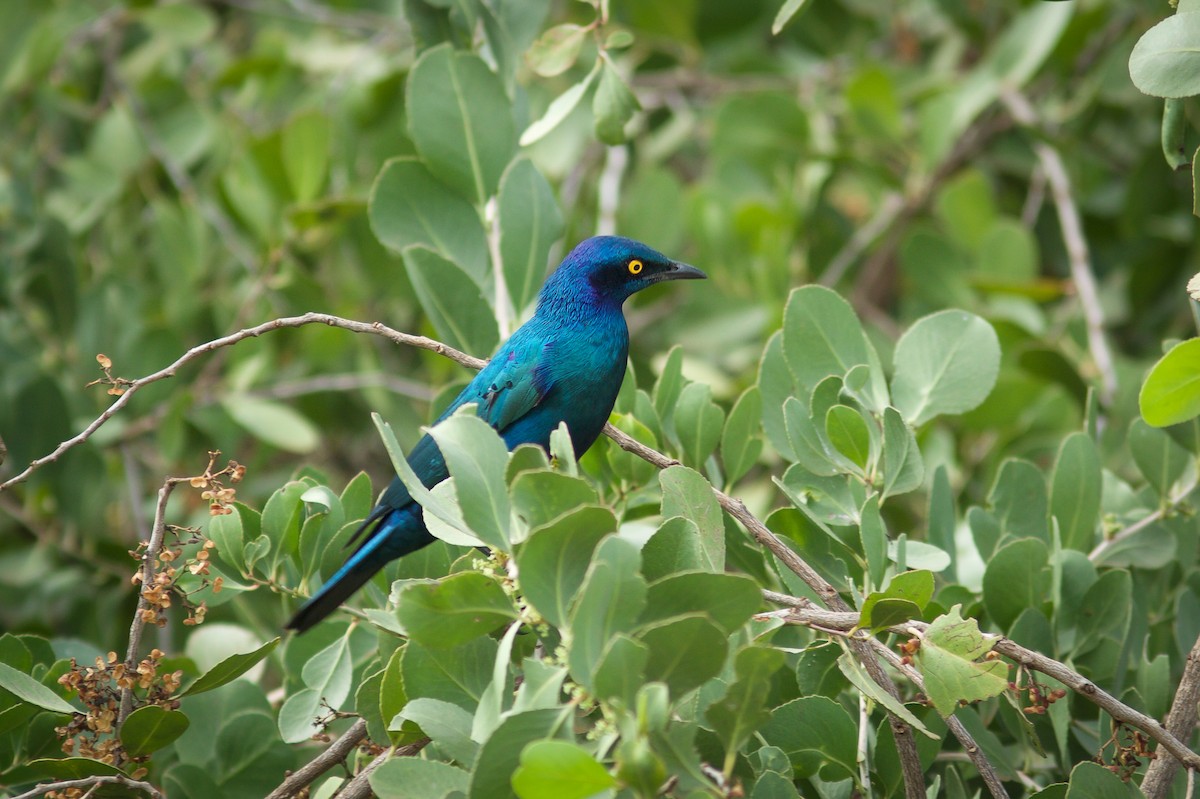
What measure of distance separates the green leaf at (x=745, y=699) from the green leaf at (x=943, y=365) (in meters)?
1.14

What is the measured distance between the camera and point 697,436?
271cm

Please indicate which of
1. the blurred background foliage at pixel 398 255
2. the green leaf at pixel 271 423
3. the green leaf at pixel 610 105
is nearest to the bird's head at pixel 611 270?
the blurred background foliage at pixel 398 255

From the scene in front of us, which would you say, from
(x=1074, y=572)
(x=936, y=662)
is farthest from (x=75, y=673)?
(x=1074, y=572)

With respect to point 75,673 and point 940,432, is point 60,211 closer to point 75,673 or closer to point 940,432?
point 75,673

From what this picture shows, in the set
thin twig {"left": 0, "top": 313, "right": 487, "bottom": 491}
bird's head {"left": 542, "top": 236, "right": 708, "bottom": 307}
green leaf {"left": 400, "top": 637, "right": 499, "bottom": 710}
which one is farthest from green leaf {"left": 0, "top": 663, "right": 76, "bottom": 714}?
bird's head {"left": 542, "top": 236, "right": 708, "bottom": 307}

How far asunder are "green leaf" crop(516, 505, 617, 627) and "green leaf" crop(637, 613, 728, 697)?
133 mm

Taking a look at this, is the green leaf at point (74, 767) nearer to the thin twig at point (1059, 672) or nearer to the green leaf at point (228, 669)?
the green leaf at point (228, 669)

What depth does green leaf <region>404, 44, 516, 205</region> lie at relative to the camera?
10.3 feet

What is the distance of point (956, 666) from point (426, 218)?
1.97 meters

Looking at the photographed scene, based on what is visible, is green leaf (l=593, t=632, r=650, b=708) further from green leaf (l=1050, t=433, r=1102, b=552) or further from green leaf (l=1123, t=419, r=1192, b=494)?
green leaf (l=1123, t=419, r=1192, b=494)

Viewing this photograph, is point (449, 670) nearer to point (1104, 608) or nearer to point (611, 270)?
point (1104, 608)

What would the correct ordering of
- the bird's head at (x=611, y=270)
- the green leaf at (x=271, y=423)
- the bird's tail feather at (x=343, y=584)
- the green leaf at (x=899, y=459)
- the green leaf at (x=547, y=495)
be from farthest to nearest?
1. the green leaf at (x=271, y=423)
2. the bird's head at (x=611, y=270)
3. the bird's tail feather at (x=343, y=584)
4. the green leaf at (x=899, y=459)
5. the green leaf at (x=547, y=495)

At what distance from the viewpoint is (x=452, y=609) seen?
185cm

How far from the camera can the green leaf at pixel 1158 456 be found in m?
2.84
